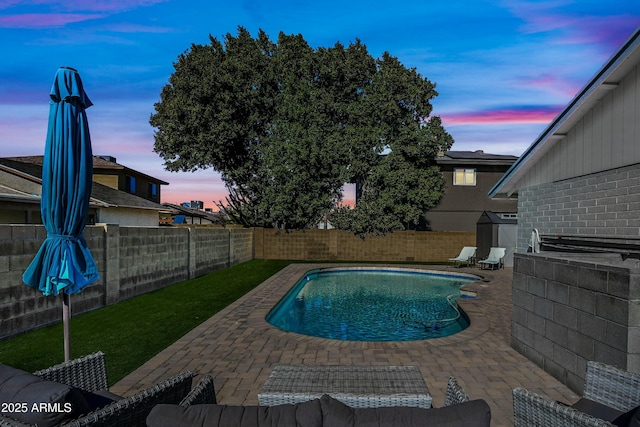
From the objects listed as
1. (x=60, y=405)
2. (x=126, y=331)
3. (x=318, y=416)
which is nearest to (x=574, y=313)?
(x=318, y=416)

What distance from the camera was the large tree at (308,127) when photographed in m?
23.0

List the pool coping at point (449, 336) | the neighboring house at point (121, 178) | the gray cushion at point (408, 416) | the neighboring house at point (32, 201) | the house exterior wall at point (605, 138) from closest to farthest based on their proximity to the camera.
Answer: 1. the gray cushion at point (408, 416)
2. the pool coping at point (449, 336)
3. the house exterior wall at point (605, 138)
4. the neighboring house at point (32, 201)
5. the neighboring house at point (121, 178)

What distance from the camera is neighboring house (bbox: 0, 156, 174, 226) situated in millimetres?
18469

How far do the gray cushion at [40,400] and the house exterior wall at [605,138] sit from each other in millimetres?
9406

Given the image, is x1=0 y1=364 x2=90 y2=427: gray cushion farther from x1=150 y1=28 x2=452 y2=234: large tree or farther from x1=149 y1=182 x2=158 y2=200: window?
x1=149 y1=182 x2=158 y2=200: window

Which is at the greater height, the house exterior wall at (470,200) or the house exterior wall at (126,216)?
the house exterior wall at (470,200)

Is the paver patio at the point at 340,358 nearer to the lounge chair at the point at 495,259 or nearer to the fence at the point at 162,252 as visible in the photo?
the fence at the point at 162,252

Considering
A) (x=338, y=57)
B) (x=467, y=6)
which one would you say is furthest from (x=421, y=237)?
(x=467, y=6)

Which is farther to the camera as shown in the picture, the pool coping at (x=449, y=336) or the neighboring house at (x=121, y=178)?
the neighboring house at (x=121, y=178)

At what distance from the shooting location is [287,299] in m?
12.8

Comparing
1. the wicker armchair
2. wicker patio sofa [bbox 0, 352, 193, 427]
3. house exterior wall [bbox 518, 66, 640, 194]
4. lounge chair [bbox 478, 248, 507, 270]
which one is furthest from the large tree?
wicker patio sofa [bbox 0, 352, 193, 427]

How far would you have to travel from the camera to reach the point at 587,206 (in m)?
9.22

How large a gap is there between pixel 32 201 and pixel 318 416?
21.0 meters

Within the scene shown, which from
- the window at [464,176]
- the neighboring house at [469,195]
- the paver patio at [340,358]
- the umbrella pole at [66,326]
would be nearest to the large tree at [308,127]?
the neighboring house at [469,195]
